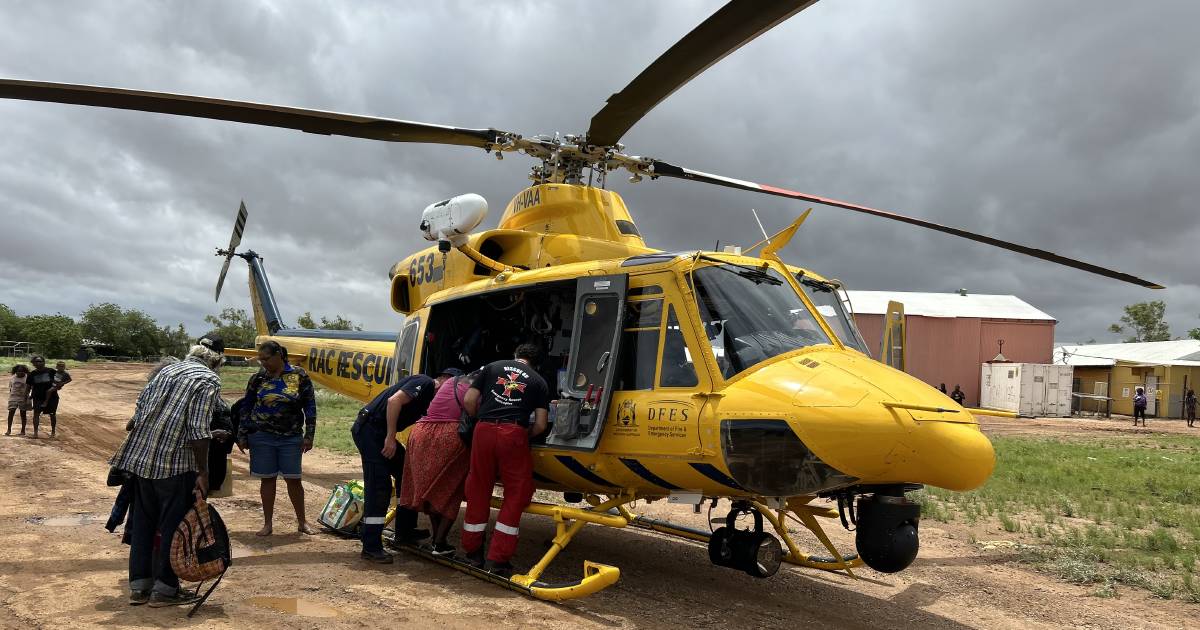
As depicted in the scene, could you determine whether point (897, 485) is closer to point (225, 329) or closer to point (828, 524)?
point (828, 524)

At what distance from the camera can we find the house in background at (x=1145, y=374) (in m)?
37.0

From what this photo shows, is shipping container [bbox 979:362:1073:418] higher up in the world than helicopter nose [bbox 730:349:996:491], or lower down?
higher up

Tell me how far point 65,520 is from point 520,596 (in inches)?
195

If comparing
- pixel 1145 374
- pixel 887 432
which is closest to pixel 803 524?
pixel 887 432

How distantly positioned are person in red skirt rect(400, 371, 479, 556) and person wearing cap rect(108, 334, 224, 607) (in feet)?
5.91

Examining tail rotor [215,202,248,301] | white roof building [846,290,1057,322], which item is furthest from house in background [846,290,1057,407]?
tail rotor [215,202,248,301]

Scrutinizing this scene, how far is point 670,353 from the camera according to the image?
5.37 meters

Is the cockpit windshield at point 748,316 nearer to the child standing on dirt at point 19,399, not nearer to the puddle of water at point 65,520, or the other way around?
the puddle of water at point 65,520

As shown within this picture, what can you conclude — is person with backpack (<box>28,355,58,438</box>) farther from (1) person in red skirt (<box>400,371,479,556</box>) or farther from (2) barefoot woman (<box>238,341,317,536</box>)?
(1) person in red skirt (<box>400,371,479,556</box>)

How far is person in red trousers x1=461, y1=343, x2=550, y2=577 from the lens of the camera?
5.81 m

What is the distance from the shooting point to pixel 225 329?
104 metres

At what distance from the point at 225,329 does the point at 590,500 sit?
359 feet

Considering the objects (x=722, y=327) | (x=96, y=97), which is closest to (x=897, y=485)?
(x=722, y=327)

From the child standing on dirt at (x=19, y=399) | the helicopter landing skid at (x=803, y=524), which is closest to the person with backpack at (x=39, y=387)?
the child standing on dirt at (x=19, y=399)
